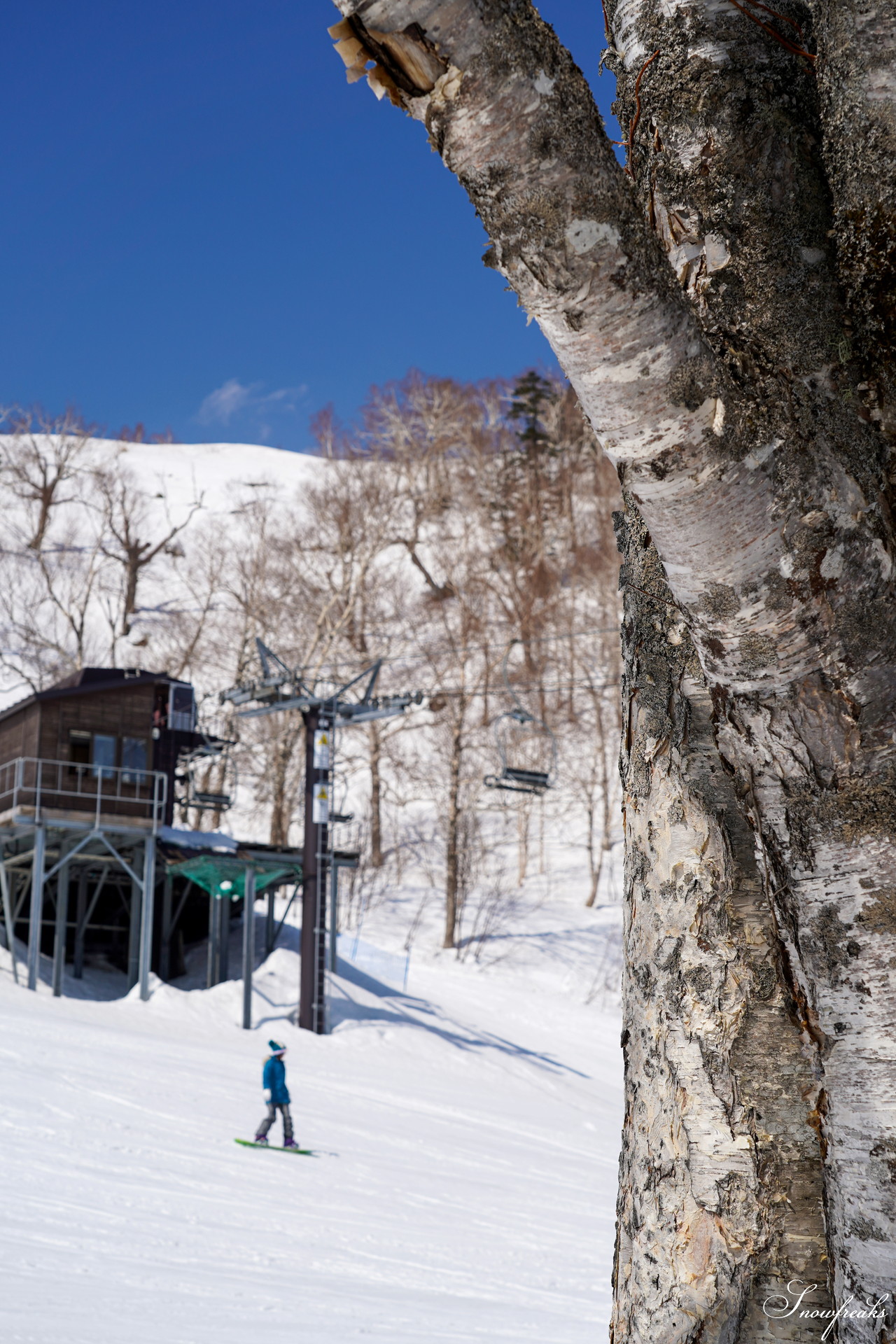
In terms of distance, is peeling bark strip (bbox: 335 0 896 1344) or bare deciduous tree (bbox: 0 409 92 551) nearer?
peeling bark strip (bbox: 335 0 896 1344)

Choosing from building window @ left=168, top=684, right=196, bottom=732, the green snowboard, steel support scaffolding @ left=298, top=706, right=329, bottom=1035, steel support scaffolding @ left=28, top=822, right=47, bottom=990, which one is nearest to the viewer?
the green snowboard

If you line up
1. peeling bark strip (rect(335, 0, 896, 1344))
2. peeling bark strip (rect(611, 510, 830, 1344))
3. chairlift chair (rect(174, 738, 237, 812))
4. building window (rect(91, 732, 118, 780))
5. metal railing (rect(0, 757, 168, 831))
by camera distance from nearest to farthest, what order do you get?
1. peeling bark strip (rect(335, 0, 896, 1344))
2. peeling bark strip (rect(611, 510, 830, 1344))
3. metal railing (rect(0, 757, 168, 831))
4. building window (rect(91, 732, 118, 780))
5. chairlift chair (rect(174, 738, 237, 812))

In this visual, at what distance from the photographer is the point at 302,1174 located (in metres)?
12.0

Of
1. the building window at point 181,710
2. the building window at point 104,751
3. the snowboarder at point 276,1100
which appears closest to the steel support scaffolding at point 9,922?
the building window at point 104,751

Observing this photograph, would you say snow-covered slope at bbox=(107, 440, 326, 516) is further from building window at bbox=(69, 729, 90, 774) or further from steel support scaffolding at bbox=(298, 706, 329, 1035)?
steel support scaffolding at bbox=(298, 706, 329, 1035)

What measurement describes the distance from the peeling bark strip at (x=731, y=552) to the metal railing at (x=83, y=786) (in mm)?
23048

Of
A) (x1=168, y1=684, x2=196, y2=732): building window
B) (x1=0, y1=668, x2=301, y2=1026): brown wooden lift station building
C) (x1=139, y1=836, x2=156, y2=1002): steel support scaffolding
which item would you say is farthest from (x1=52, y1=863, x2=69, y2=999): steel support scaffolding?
(x1=168, y1=684, x2=196, y2=732): building window

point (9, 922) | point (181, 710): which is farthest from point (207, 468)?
point (9, 922)

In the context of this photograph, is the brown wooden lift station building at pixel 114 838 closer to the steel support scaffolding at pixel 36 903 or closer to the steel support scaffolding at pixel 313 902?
the steel support scaffolding at pixel 36 903

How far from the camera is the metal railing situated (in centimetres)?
2538

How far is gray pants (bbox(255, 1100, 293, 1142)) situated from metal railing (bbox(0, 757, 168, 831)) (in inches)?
479

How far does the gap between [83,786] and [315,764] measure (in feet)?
21.5

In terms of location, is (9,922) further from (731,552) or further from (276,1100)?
(731,552)

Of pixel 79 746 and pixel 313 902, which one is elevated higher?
pixel 79 746
